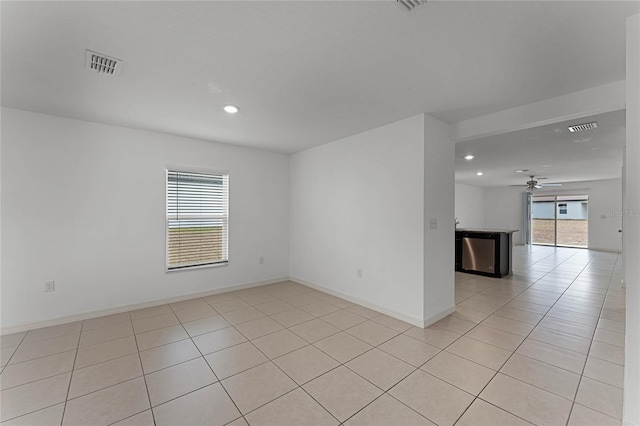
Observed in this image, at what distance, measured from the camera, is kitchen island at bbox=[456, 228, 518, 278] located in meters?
5.54

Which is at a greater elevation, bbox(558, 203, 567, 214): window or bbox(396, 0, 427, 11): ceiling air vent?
bbox(396, 0, 427, 11): ceiling air vent

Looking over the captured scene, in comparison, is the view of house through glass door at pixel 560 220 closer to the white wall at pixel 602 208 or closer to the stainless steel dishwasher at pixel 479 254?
the white wall at pixel 602 208

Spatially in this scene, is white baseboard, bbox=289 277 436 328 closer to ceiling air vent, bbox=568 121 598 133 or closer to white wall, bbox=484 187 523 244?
ceiling air vent, bbox=568 121 598 133

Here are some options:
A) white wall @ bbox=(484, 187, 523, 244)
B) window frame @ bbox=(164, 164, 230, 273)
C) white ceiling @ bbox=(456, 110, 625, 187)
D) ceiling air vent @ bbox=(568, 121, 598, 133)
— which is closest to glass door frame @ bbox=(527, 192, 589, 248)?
white wall @ bbox=(484, 187, 523, 244)

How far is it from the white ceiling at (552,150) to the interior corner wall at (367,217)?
6.05ft

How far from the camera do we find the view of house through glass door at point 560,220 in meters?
9.74

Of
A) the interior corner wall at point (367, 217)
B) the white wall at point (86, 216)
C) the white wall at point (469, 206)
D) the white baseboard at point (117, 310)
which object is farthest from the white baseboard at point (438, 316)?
the white wall at point (469, 206)

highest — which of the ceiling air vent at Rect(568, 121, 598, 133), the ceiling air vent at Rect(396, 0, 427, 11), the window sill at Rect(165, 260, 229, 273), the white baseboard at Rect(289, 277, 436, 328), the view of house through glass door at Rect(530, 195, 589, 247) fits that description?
the ceiling air vent at Rect(396, 0, 427, 11)

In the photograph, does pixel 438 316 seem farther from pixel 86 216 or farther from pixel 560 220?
pixel 560 220

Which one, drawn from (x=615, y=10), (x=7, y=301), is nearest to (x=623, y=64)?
(x=615, y=10)

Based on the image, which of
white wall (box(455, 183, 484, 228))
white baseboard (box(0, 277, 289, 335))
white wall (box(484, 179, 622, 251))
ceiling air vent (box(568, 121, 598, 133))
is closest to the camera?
white baseboard (box(0, 277, 289, 335))

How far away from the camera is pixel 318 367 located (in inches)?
92.1

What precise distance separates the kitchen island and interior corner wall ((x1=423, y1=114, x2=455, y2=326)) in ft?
8.71

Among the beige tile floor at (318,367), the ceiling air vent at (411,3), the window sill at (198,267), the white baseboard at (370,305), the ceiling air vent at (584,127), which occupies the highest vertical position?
the ceiling air vent at (411,3)
